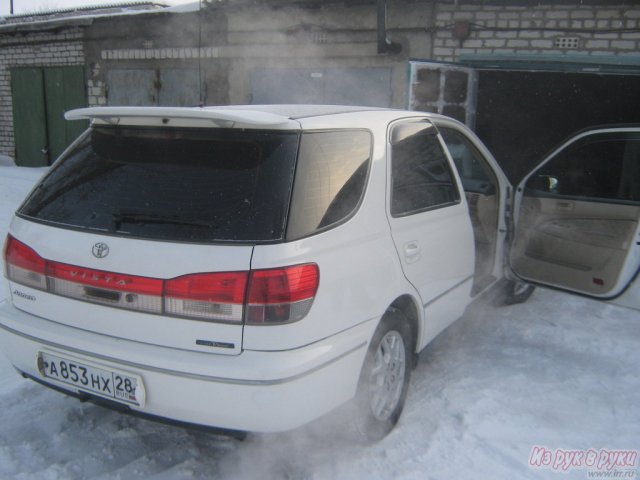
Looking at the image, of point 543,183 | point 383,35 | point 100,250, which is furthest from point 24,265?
point 383,35

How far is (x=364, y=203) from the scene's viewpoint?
8.32 ft

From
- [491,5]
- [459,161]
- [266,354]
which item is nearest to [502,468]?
[266,354]

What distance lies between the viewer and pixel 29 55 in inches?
513

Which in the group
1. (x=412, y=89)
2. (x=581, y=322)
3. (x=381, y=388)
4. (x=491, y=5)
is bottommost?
(x=581, y=322)

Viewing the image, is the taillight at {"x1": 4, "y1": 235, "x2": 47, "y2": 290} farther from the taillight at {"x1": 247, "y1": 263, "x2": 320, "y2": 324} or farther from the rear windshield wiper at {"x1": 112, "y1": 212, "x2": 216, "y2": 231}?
the taillight at {"x1": 247, "y1": 263, "x2": 320, "y2": 324}

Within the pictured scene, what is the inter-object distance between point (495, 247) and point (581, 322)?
1.04 meters

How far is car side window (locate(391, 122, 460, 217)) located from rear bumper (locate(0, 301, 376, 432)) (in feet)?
3.01

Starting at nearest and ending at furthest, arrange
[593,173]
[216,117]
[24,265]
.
A: [216,117] < [24,265] < [593,173]

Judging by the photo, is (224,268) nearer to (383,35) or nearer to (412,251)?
(412,251)

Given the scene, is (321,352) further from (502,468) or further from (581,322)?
(581,322)

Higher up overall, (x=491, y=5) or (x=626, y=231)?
(x=491, y=5)

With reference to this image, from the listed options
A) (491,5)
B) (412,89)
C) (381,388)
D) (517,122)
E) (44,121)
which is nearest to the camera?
(381,388)

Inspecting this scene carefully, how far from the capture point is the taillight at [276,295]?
81.4 inches

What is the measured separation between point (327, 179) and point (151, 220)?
2.44ft
